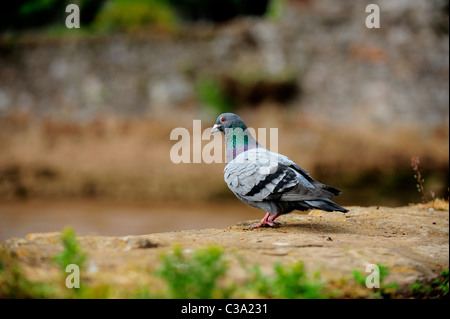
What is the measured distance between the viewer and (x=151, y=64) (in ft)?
40.7

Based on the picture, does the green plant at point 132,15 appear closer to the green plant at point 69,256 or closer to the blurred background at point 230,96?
the blurred background at point 230,96

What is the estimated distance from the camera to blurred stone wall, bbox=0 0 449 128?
38.4 ft

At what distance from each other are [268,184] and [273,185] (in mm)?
43

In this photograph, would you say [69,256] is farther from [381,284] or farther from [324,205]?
[324,205]

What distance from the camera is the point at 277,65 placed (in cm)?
1238

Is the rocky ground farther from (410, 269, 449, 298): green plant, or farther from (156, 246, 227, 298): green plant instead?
(156, 246, 227, 298): green plant

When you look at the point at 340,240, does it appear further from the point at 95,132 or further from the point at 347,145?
the point at 95,132

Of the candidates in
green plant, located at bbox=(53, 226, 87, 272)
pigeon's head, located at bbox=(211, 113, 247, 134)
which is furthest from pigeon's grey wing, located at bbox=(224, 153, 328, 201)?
green plant, located at bbox=(53, 226, 87, 272)

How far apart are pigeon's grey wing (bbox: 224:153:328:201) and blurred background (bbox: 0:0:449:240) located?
22.2 ft

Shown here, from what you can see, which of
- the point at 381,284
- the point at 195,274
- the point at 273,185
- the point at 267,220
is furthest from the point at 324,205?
the point at 195,274

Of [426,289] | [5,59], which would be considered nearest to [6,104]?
[5,59]

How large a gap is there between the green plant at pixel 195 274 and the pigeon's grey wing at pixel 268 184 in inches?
49.7

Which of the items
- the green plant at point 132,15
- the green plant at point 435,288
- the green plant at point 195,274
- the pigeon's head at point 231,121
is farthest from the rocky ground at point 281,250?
the green plant at point 132,15

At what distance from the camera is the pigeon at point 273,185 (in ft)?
11.1
